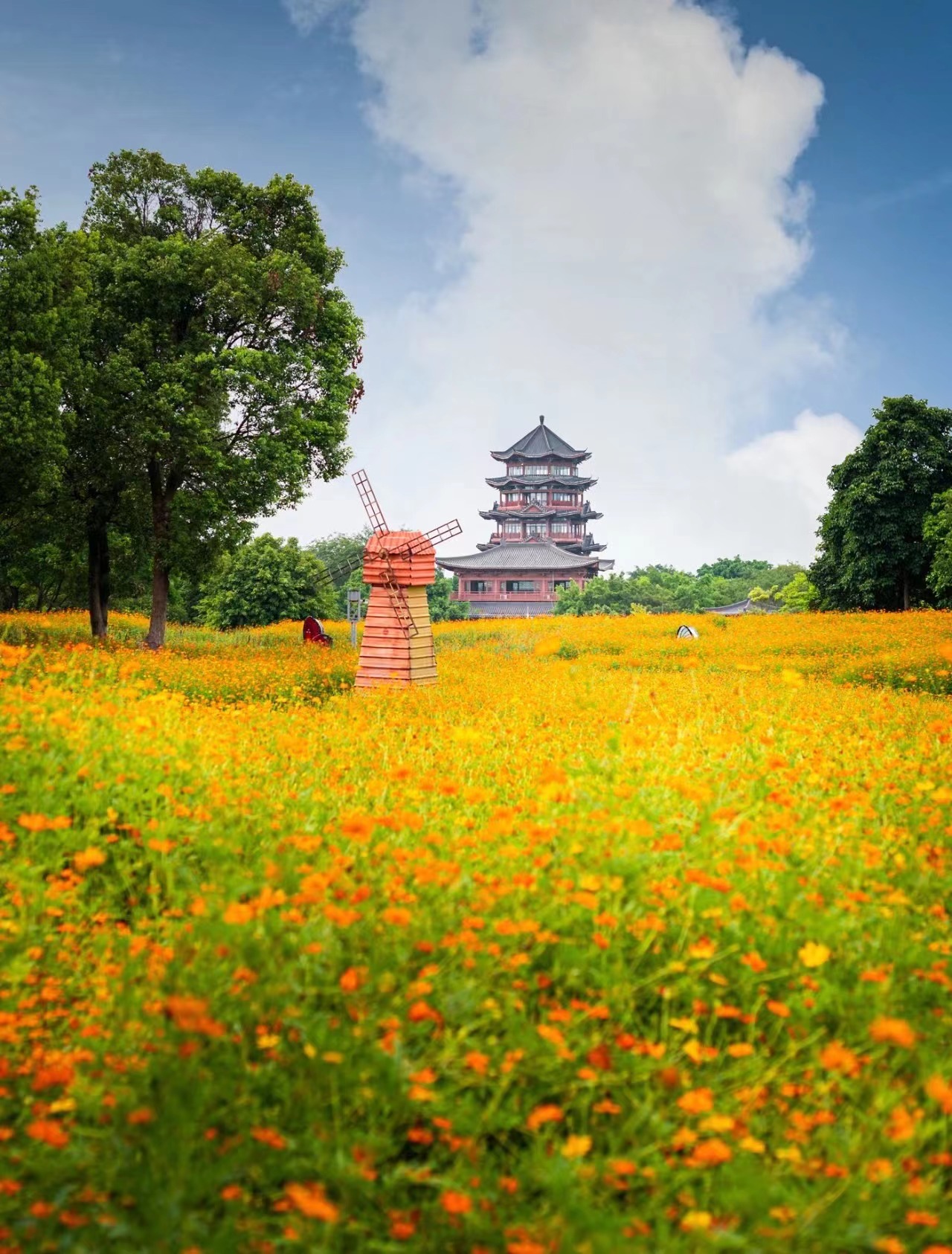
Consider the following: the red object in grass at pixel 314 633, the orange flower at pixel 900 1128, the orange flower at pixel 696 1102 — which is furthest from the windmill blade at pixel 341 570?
the orange flower at pixel 900 1128

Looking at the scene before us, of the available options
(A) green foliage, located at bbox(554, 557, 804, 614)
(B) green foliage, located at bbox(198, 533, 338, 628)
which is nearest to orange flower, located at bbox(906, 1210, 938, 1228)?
(B) green foliage, located at bbox(198, 533, 338, 628)

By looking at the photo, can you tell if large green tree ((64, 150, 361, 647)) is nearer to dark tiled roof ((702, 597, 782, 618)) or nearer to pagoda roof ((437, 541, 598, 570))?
pagoda roof ((437, 541, 598, 570))

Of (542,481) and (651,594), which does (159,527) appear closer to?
(651,594)

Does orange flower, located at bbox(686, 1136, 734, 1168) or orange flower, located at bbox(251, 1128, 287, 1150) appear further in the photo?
orange flower, located at bbox(251, 1128, 287, 1150)

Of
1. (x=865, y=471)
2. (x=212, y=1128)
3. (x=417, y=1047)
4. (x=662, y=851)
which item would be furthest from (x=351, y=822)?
(x=865, y=471)

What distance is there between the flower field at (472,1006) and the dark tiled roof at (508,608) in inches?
2205

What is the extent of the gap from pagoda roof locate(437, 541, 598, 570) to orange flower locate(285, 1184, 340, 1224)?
197 feet

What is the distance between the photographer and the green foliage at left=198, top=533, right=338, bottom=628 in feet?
110

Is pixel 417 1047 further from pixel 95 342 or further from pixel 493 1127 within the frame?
pixel 95 342

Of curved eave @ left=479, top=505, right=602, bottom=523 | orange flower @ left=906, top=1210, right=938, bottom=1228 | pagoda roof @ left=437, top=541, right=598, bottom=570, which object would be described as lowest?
orange flower @ left=906, top=1210, right=938, bottom=1228

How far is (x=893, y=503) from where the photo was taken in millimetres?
31922

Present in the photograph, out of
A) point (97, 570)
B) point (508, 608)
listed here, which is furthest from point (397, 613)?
point (508, 608)

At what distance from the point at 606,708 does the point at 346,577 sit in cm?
4592

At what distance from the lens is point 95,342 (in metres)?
18.6
